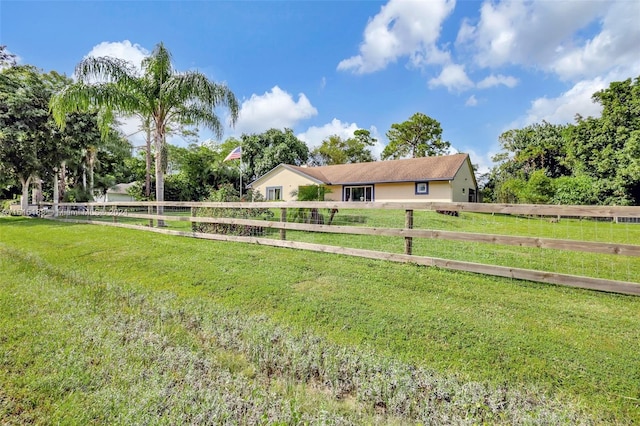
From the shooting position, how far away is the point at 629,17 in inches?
359

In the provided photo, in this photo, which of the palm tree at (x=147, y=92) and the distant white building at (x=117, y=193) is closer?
the palm tree at (x=147, y=92)

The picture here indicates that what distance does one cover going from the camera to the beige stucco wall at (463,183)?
19.5 meters

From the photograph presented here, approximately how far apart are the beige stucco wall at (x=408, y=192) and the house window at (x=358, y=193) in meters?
0.49

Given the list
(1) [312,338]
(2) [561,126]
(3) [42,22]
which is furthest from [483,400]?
(2) [561,126]

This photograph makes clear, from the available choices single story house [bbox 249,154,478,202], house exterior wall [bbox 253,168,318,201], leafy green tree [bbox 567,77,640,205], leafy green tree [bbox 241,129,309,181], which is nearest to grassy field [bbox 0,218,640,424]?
single story house [bbox 249,154,478,202]

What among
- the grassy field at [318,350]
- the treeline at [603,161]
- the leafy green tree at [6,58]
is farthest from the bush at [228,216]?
the treeline at [603,161]

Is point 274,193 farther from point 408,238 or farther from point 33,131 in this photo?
point 408,238

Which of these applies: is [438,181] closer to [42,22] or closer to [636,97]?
[636,97]

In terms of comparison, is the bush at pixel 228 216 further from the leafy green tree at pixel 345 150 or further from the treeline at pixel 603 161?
the leafy green tree at pixel 345 150

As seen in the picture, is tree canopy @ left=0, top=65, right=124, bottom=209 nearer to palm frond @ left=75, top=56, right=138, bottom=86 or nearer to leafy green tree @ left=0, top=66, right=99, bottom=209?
leafy green tree @ left=0, top=66, right=99, bottom=209

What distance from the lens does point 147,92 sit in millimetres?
10891

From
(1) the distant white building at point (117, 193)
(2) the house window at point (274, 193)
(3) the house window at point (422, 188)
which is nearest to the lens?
(3) the house window at point (422, 188)

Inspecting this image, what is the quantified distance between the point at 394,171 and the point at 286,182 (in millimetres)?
8033

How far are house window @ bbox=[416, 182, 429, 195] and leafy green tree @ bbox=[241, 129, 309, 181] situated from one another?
13465 millimetres
